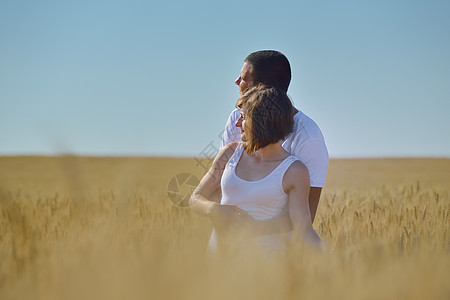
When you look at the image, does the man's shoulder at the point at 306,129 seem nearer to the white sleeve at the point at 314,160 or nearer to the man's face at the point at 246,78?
the white sleeve at the point at 314,160

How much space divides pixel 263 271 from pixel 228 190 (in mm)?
1271

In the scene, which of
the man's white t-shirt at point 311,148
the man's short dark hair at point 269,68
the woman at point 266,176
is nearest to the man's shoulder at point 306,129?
the man's white t-shirt at point 311,148

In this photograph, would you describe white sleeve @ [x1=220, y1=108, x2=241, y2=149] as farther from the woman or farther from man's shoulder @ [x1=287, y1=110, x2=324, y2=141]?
the woman

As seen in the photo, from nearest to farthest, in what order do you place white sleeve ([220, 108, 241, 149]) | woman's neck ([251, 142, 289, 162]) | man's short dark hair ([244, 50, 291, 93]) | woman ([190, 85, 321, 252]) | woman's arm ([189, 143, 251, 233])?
woman's arm ([189, 143, 251, 233]) < woman ([190, 85, 321, 252]) < woman's neck ([251, 142, 289, 162]) < man's short dark hair ([244, 50, 291, 93]) < white sleeve ([220, 108, 241, 149])

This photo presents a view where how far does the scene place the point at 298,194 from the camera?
93.0 inches

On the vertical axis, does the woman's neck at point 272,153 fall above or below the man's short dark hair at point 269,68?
below

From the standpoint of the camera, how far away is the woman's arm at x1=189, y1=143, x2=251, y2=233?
7.26 feet

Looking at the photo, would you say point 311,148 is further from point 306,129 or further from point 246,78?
point 246,78

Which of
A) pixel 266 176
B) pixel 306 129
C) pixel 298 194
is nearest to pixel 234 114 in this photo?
pixel 306 129

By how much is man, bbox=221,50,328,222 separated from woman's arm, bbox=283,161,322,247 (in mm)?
469

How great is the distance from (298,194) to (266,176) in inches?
7.8

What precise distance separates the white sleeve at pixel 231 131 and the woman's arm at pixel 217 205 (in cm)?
55

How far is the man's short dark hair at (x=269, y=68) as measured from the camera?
10.3 feet

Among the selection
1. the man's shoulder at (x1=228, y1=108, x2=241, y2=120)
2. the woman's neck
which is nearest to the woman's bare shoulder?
the woman's neck
